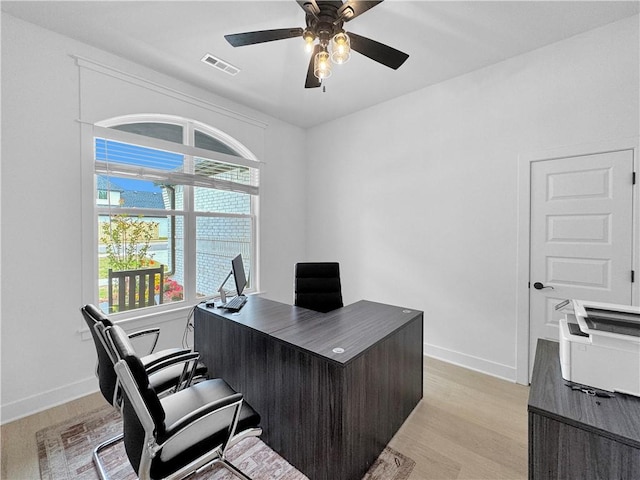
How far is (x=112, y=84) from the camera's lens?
2.67 metres

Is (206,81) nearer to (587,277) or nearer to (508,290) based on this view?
(508,290)

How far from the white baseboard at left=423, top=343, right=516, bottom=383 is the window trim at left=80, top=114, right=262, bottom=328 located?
2.41 m

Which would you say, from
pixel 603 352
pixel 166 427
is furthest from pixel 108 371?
pixel 603 352

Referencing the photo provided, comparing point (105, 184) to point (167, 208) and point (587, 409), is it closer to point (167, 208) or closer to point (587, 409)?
point (167, 208)

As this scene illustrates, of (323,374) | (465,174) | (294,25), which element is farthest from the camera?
(465,174)

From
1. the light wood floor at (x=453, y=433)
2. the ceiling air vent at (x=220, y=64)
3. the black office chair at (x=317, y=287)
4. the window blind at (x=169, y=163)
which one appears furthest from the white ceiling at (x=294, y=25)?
the light wood floor at (x=453, y=433)

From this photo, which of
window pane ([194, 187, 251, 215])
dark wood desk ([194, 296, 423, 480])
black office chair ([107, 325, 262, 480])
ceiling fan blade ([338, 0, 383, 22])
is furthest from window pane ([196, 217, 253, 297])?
ceiling fan blade ([338, 0, 383, 22])

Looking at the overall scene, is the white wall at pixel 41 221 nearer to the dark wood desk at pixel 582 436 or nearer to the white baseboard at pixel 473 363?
the dark wood desk at pixel 582 436

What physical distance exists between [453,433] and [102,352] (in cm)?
234

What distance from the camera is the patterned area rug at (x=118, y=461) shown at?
168 cm

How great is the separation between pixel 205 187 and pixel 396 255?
2.48 metres

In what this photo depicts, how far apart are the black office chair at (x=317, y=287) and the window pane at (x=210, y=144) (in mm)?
1924

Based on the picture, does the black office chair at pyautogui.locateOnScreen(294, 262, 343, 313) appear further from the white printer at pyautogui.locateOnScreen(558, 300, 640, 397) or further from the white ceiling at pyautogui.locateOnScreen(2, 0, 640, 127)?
the white ceiling at pyautogui.locateOnScreen(2, 0, 640, 127)

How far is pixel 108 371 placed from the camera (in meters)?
1.60
